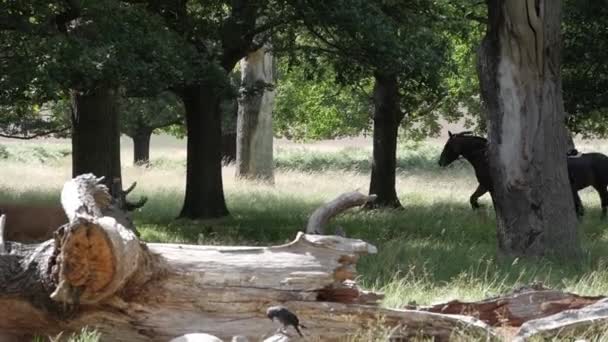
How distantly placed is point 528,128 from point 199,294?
26.8 ft

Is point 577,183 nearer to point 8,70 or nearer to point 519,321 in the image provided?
point 8,70

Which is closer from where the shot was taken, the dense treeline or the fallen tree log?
the fallen tree log

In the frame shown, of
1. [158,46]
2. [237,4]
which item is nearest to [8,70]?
[158,46]

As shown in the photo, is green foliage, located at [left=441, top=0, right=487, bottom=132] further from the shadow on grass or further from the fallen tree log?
the fallen tree log

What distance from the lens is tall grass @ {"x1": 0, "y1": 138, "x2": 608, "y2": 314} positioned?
10688 millimetres

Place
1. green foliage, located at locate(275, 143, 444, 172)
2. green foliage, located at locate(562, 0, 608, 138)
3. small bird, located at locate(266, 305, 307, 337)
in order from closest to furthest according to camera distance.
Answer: small bird, located at locate(266, 305, 307, 337) < green foliage, located at locate(562, 0, 608, 138) < green foliage, located at locate(275, 143, 444, 172)

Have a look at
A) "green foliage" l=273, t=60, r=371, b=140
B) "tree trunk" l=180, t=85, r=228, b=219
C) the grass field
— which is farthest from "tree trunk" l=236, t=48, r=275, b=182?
"tree trunk" l=180, t=85, r=228, b=219

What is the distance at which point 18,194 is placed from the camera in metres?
24.0

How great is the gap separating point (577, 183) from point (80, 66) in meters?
13.4

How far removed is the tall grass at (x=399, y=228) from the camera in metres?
10.7

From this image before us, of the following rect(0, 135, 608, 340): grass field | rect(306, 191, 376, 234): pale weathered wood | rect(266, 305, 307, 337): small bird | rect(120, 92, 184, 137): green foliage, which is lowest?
rect(0, 135, 608, 340): grass field

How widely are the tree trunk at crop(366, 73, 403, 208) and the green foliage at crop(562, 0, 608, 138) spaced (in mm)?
4182

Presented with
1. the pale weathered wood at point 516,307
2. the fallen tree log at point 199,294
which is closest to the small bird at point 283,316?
the fallen tree log at point 199,294

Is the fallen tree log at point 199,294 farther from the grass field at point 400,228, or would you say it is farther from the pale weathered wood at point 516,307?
the grass field at point 400,228
